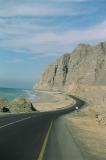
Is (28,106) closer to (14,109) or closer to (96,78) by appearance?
(14,109)

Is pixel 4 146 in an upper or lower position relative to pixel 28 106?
upper

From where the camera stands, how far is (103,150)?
18938 millimetres

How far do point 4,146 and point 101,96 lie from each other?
11852 cm

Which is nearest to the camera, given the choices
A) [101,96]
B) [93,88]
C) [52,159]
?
[52,159]

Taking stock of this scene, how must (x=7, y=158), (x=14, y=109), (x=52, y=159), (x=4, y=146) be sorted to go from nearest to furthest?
(x=7, y=158) < (x=52, y=159) < (x=4, y=146) < (x=14, y=109)

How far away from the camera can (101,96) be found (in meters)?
133

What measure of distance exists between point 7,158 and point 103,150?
7099 mm

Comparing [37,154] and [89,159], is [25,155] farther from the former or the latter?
[89,159]

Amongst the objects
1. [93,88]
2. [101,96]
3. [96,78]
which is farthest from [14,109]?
[96,78]

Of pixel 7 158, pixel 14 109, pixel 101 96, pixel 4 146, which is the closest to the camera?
pixel 7 158

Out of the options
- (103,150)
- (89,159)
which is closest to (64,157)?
(89,159)

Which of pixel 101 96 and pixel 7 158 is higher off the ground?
pixel 7 158

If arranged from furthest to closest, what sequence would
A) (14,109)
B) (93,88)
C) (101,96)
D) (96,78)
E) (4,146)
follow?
(96,78) < (93,88) < (101,96) < (14,109) < (4,146)

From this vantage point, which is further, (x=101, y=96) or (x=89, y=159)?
(x=101, y=96)
